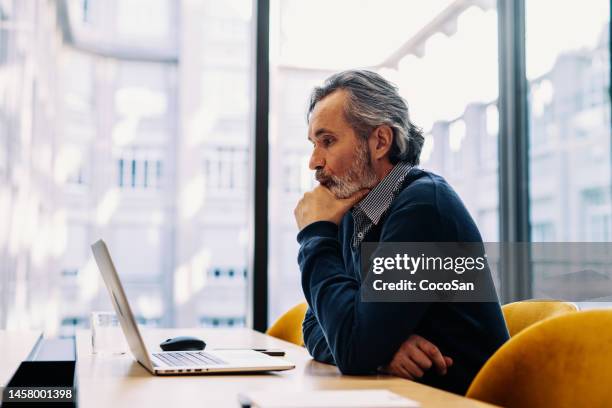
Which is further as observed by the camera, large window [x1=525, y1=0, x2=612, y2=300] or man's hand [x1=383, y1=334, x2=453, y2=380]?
large window [x1=525, y1=0, x2=612, y2=300]

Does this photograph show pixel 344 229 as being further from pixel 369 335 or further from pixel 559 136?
pixel 559 136

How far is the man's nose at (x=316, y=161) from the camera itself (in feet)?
6.04

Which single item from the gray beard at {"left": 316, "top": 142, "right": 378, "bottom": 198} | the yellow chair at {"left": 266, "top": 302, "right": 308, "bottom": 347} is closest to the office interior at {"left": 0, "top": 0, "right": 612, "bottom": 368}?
the yellow chair at {"left": 266, "top": 302, "right": 308, "bottom": 347}

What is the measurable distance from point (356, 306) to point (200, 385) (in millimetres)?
369

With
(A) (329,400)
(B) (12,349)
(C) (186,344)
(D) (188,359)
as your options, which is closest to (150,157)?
(B) (12,349)

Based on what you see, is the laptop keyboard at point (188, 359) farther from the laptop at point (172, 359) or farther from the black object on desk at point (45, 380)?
the black object on desk at point (45, 380)

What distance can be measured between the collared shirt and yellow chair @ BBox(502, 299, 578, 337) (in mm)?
490

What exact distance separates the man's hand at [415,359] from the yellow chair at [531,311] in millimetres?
427

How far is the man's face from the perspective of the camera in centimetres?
180

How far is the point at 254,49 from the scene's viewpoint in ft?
12.1

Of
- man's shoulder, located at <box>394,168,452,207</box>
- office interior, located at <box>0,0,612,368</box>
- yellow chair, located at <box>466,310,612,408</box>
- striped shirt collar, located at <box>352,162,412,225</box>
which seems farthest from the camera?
office interior, located at <box>0,0,612,368</box>

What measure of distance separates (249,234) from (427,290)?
229 centimetres

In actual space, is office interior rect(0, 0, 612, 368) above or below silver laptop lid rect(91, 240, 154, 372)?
above

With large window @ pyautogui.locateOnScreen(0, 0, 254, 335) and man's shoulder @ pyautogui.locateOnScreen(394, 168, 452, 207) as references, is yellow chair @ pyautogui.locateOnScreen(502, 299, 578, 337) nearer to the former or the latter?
man's shoulder @ pyautogui.locateOnScreen(394, 168, 452, 207)
